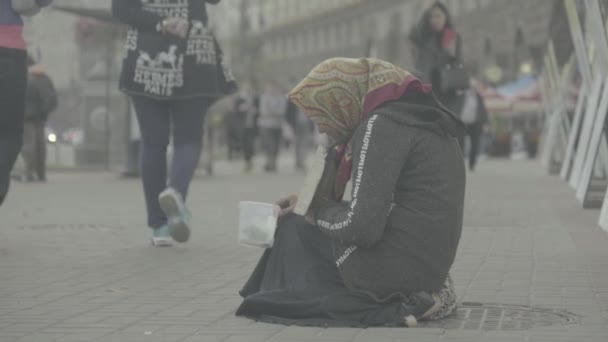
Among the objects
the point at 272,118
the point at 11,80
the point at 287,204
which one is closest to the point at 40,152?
the point at 272,118

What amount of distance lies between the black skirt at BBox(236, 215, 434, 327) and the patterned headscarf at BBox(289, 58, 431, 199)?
440mm

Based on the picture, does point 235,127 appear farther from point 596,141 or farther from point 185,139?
point 185,139

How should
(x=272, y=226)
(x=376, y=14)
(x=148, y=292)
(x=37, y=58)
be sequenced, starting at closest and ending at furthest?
(x=272, y=226)
(x=148, y=292)
(x=37, y=58)
(x=376, y=14)

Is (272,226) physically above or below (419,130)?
below

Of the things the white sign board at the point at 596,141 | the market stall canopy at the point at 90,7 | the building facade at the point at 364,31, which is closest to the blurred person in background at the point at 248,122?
the building facade at the point at 364,31

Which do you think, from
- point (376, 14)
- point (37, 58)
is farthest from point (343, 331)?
point (376, 14)

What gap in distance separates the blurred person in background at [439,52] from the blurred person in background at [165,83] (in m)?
3.91

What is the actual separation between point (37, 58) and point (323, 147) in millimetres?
7353

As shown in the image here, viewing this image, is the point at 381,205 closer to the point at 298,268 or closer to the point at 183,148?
the point at 298,268

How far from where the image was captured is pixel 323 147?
5.77m

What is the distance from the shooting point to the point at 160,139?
864 cm

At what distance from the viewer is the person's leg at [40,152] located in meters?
18.6

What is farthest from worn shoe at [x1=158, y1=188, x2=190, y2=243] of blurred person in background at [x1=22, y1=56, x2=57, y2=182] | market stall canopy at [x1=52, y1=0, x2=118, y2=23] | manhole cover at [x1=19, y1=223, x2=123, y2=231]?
blurred person in background at [x1=22, y1=56, x2=57, y2=182]

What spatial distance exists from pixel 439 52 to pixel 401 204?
279 inches
